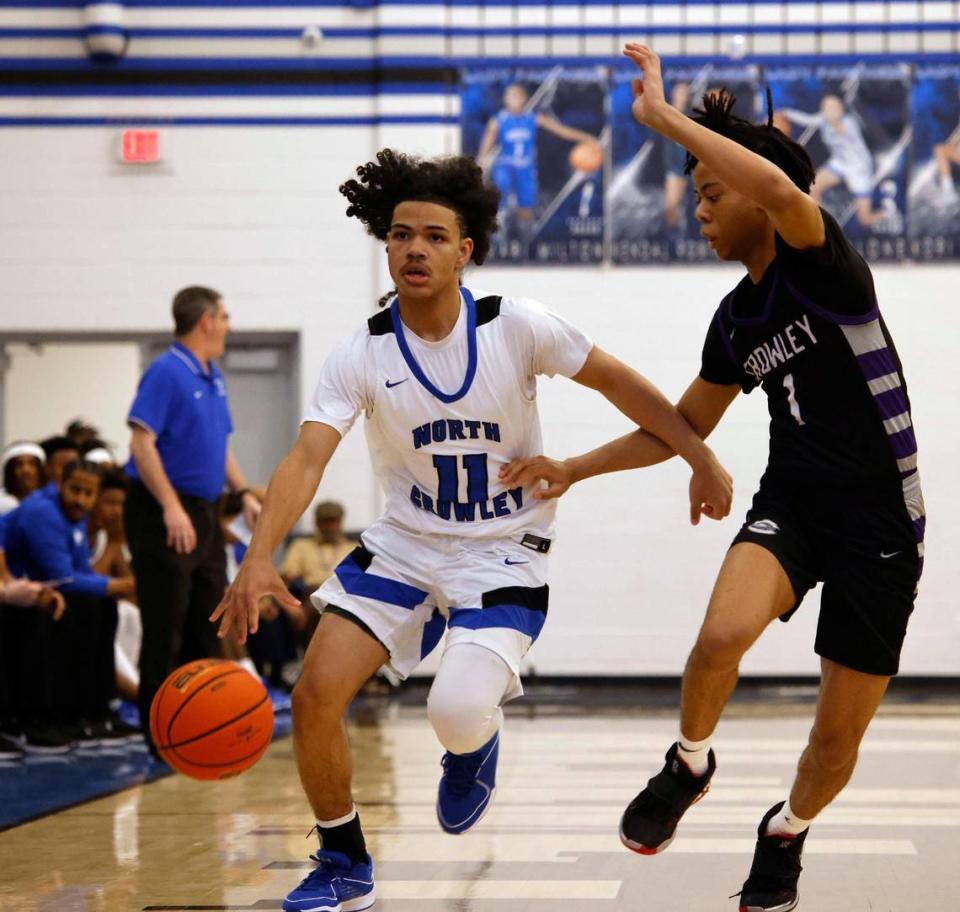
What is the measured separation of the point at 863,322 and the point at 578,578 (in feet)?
24.3

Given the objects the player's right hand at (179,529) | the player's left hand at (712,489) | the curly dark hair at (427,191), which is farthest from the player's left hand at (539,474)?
the player's right hand at (179,529)

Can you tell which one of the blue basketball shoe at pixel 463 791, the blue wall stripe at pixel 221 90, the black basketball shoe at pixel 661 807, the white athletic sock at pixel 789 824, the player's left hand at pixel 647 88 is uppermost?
the blue wall stripe at pixel 221 90

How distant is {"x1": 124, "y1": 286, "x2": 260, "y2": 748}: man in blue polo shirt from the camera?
696 cm

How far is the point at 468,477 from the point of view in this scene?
416 centimetres

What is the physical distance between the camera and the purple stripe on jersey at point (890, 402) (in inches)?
146

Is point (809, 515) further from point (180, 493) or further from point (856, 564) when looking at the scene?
point (180, 493)

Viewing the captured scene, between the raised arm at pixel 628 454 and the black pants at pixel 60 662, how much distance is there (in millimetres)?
3926

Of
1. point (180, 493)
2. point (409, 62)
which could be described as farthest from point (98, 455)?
point (409, 62)

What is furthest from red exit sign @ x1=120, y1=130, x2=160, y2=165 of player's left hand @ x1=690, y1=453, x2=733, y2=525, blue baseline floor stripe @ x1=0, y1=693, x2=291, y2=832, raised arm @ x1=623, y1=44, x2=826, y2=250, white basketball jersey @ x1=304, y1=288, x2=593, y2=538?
raised arm @ x1=623, y1=44, x2=826, y2=250

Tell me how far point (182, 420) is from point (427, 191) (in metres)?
3.16

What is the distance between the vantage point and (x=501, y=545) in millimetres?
4195

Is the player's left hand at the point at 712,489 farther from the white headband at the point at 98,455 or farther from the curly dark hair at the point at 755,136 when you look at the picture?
the white headband at the point at 98,455

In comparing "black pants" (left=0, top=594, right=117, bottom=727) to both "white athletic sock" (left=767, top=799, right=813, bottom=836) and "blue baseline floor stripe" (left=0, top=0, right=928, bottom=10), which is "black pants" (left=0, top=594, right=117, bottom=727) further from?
"blue baseline floor stripe" (left=0, top=0, right=928, bottom=10)

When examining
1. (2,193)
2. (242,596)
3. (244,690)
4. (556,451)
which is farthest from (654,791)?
(2,193)
